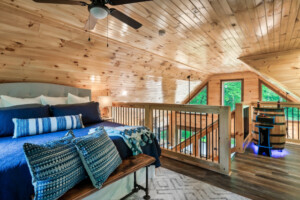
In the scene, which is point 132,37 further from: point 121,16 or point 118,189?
point 118,189

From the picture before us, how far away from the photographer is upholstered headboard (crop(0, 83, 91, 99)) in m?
2.66

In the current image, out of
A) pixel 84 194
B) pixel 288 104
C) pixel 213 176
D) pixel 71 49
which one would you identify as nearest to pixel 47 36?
pixel 71 49

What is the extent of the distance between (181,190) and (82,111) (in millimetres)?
1941

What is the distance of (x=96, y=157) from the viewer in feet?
4.33

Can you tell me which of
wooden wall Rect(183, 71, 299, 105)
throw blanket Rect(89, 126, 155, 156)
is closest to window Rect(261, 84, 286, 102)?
wooden wall Rect(183, 71, 299, 105)

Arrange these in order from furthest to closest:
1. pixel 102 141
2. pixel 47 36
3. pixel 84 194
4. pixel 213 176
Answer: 1. pixel 47 36
2. pixel 213 176
3. pixel 102 141
4. pixel 84 194

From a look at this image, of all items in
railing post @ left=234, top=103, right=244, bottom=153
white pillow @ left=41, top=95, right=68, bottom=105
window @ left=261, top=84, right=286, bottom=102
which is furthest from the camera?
window @ left=261, top=84, right=286, bottom=102

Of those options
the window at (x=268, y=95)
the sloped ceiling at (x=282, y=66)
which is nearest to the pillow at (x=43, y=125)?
the sloped ceiling at (x=282, y=66)

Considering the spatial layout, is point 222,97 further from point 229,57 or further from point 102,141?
point 102,141

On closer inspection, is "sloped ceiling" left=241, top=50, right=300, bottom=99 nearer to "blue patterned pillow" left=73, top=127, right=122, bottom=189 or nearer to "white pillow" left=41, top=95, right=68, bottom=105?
"blue patterned pillow" left=73, top=127, right=122, bottom=189

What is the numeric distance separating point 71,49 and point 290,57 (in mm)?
4513

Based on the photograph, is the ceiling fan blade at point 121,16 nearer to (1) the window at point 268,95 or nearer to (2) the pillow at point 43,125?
(2) the pillow at point 43,125

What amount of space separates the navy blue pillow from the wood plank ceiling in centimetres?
98

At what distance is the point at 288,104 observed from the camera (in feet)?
12.3
